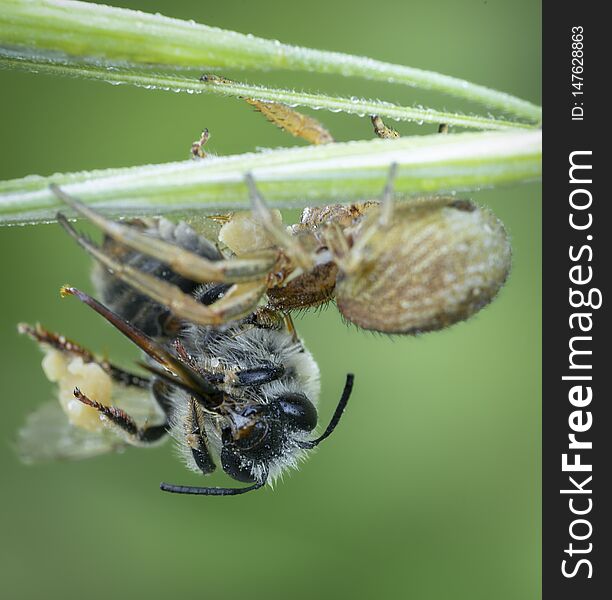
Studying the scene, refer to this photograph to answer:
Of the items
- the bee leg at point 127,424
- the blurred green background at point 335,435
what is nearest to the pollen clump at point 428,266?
the bee leg at point 127,424

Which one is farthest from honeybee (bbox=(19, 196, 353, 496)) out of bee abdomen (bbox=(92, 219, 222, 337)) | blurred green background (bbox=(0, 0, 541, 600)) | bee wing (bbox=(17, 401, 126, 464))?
blurred green background (bbox=(0, 0, 541, 600))

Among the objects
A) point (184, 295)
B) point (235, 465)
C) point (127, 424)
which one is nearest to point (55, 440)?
point (127, 424)

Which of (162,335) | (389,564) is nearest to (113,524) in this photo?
(389,564)

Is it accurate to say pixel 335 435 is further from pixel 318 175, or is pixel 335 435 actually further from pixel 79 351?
pixel 318 175

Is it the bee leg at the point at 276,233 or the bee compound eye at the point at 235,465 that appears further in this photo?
the bee compound eye at the point at 235,465

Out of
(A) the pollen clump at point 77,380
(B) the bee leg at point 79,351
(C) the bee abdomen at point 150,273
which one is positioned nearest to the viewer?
(C) the bee abdomen at point 150,273

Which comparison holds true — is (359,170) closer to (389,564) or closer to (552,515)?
(552,515)

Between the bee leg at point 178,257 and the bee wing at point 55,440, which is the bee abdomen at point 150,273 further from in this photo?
the bee wing at point 55,440

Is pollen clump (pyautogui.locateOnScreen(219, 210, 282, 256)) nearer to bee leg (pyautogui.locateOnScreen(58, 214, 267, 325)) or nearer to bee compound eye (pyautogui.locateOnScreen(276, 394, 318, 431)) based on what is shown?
bee leg (pyautogui.locateOnScreen(58, 214, 267, 325))
